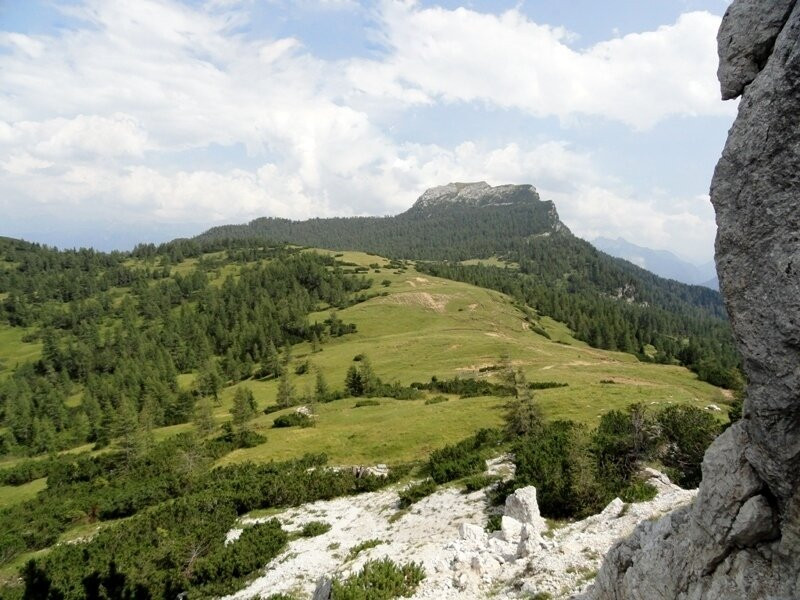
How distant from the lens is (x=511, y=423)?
4053cm

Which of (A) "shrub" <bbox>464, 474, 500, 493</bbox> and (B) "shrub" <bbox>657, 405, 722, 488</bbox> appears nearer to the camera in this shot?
(B) "shrub" <bbox>657, 405, 722, 488</bbox>

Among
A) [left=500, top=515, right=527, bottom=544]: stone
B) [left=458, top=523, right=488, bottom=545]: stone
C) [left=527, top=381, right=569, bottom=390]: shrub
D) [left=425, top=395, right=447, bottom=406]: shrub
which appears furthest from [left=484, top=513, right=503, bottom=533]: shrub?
[left=527, top=381, right=569, bottom=390]: shrub

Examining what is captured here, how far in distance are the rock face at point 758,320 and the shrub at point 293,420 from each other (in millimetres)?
53477

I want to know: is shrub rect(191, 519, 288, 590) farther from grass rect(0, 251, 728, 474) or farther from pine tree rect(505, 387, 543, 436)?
pine tree rect(505, 387, 543, 436)

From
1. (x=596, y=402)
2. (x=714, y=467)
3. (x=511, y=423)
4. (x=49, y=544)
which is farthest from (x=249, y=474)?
(x=714, y=467)

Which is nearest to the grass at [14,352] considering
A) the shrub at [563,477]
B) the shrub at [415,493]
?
the shrub at [415,493]

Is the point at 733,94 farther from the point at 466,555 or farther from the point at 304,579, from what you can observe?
the point at 304,579

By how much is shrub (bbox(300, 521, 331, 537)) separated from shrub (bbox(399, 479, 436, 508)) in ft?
16.6

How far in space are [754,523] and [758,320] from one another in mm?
4030

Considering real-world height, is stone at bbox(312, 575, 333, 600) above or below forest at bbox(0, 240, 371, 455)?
above

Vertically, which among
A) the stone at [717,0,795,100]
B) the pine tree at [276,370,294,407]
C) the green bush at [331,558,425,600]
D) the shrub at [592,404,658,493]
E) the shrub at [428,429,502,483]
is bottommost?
the pine tree at [276,370,294,407]

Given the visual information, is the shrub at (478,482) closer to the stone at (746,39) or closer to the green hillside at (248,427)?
the green hillside at (248,427)

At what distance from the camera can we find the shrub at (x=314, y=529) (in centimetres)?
2900

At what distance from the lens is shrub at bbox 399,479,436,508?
101ft
